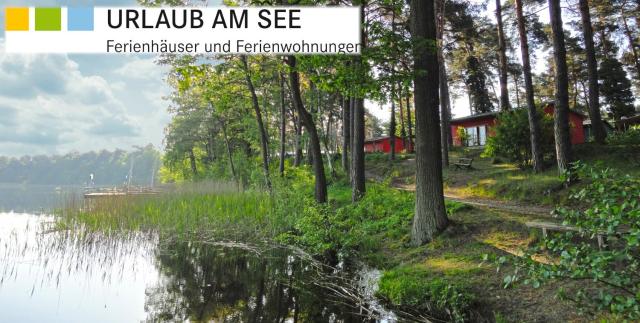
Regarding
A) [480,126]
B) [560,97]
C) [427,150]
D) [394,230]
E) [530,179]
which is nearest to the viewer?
[427,150]

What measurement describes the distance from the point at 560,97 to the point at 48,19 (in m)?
13.7

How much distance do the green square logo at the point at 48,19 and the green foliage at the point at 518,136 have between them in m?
14.2

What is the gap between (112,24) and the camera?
8.55 meters

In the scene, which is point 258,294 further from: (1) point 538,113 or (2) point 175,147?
(2) point 175,147

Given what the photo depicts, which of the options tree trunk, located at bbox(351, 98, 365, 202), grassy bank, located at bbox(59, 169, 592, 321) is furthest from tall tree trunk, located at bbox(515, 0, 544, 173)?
tree trunk, located at bbox(351, 98, 365, 202)

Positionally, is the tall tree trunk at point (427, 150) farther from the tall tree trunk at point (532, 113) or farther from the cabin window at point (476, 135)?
the cabin window at point (476, 135)

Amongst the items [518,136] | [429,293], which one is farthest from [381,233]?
[518,136]

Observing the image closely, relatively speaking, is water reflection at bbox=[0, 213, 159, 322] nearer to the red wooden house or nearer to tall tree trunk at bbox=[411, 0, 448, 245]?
tall tree trunk at bbox=[411, 0, 448, 245]

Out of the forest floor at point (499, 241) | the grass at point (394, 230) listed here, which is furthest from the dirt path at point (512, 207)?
the grass at point (394, 230)

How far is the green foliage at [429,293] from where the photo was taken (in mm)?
4670

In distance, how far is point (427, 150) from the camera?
7293 mm

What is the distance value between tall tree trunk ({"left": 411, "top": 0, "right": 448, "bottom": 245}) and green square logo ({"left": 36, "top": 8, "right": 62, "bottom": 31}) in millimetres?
8588

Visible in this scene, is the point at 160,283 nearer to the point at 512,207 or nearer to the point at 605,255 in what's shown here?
the point at 605,255

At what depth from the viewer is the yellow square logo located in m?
8.69
